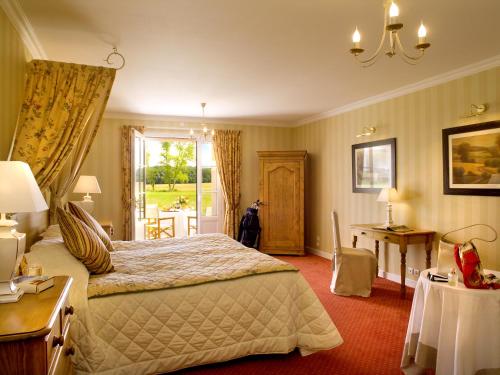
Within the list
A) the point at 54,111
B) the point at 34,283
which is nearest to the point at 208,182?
the point at 54,111

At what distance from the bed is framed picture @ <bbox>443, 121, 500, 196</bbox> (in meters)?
2.32

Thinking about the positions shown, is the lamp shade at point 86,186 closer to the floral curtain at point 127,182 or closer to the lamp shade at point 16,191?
the floral curtain at point 127,182

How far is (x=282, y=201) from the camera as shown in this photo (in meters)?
6.76

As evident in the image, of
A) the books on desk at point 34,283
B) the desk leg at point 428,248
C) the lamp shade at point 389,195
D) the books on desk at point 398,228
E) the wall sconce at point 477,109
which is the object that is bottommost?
the desk leg at point 428,248

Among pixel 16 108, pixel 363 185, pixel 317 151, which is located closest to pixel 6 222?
pixel 16 108

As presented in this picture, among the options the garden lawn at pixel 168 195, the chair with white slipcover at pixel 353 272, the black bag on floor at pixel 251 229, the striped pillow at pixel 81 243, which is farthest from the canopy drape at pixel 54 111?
the garden lawn at pixel 168 195

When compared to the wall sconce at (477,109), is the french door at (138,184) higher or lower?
lower

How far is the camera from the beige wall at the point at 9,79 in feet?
8.02

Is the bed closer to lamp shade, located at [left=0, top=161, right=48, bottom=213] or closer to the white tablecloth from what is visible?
the white tablecloth

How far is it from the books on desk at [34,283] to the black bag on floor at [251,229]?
492 centimetres

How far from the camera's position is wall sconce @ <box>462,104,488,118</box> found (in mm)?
3713

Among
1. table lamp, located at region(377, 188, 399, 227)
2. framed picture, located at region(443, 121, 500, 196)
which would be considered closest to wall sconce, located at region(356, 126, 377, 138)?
table lamp, located at region(377, 188, 399, 227)

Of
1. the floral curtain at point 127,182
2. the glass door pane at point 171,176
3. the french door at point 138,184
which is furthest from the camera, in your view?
the glass door pane at point 171,176

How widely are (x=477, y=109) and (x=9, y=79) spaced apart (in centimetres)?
432
